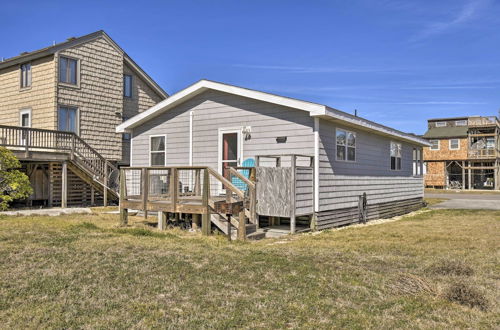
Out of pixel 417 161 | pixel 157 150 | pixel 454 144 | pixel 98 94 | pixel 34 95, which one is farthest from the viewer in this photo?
pixel 454 144

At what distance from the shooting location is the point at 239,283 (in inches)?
193

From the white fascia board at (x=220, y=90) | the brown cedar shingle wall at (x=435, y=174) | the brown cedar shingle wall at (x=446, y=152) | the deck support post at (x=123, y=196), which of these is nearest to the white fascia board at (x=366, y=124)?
the white fascia board at (x=220, y=90)

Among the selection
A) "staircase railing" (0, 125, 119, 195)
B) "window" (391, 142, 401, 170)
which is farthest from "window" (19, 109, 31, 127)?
"window" (391, 142, 401, 170)

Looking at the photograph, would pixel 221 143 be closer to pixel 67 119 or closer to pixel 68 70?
pixel 67 119

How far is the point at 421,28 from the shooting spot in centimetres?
1661

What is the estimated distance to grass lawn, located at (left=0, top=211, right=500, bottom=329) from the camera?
149 inches

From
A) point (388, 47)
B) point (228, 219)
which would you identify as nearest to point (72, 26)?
point (388, 47)

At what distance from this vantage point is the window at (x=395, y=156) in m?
16.1

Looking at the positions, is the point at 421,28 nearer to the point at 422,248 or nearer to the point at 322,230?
the point at 322,230

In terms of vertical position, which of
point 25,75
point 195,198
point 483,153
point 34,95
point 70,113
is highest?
point 25,75

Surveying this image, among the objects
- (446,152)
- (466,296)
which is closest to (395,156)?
(466,296)

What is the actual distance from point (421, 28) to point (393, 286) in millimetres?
14633

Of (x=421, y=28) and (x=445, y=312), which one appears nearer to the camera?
(x=445, y=312)

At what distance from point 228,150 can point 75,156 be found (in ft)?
24.0
